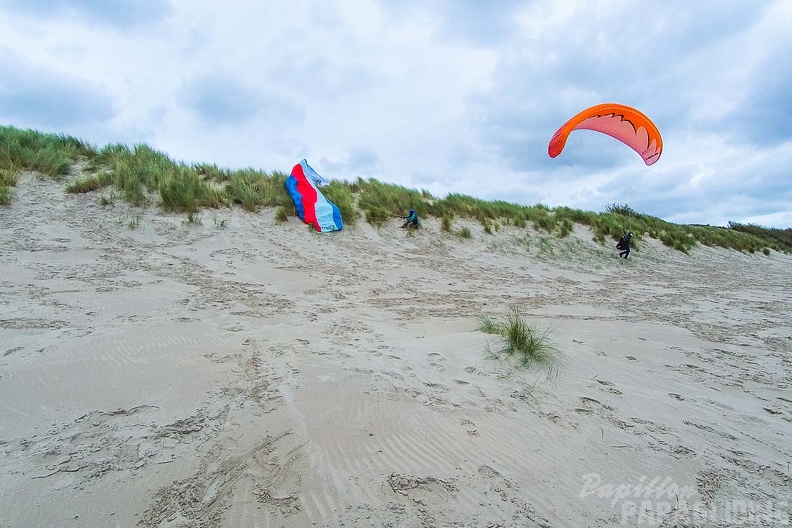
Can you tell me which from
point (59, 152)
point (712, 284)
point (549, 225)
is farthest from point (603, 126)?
point (59, 152)

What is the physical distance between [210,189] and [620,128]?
1155cm

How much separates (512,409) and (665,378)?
172 centimetres

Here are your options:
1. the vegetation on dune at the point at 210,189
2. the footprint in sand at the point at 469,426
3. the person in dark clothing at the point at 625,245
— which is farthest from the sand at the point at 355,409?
the person in dark clothing at the point at 625,245

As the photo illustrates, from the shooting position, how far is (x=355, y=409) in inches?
96.6

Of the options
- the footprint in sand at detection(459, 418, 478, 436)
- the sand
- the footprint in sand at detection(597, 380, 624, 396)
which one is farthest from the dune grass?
the footprint in sand at detection(459, 418, 478, 436)

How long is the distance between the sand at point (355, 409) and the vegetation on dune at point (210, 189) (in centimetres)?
323

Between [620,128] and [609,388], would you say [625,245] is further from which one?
[609,388]

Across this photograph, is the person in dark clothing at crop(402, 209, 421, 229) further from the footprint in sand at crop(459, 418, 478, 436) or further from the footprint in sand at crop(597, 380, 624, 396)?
the footprint in sand at crop(459, 418, 478, 436)

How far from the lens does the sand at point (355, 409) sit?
174 cm

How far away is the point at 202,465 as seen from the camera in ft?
6.20

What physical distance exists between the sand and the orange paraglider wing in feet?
18.0

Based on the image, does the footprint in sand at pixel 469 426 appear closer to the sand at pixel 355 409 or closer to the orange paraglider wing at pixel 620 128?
the sand at pixel 355 409

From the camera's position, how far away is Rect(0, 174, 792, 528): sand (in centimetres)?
174

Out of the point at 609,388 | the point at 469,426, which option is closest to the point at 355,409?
the point at 469,426
